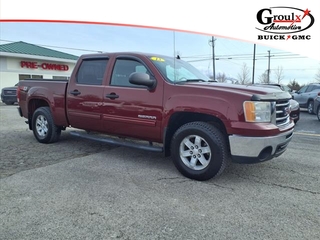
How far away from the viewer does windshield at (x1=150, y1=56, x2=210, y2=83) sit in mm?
4285

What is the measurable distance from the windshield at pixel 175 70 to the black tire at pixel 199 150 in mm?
891

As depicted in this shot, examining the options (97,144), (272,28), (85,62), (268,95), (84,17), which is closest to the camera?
(268,95)

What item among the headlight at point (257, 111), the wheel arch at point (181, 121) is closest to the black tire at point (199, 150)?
the wheel arch at point (181, 121)

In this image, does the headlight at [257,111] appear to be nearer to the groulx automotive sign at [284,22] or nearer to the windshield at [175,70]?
the windshield at [175,70]

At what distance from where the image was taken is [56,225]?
8.45ft

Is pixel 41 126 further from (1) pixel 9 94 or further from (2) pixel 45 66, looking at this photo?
(2) pixel 45 66

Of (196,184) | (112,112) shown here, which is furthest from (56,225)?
(112,112)

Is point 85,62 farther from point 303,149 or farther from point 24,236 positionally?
point 303,149

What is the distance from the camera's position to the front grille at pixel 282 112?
3709 mm

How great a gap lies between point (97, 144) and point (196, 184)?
118 inches

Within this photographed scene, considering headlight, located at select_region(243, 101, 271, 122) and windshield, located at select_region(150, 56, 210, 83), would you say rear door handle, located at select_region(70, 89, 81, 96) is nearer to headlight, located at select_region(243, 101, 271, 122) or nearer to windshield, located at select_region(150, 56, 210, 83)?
windshield, located at select_region(150, 56, 210, 83)

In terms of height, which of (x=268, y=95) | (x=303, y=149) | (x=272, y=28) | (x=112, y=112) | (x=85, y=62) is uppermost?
(x=272, y=28)

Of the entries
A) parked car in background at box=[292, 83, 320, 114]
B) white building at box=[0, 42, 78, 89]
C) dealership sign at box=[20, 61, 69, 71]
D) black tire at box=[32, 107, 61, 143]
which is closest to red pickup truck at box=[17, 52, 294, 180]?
black tire at box=[32, 107, 61, 143]

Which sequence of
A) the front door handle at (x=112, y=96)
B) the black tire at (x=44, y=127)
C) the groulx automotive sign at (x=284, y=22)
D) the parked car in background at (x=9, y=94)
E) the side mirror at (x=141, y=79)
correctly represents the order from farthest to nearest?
the parked car in background at (x=9, y=94) < the groulx automotive sign at (x=284, y=22) < the black tire at (x=44, y=127) < the front door handle at (x=112, y=96) < the side mirror at (x=141, y=79)
